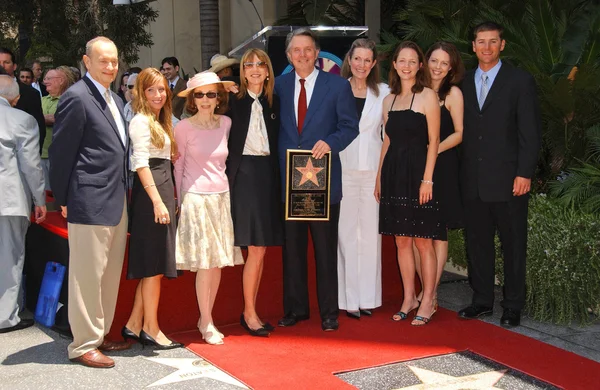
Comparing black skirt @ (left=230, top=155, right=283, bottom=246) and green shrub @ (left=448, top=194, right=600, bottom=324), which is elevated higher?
black skirt @ (left=230, top=155, right=283, bottom=246)

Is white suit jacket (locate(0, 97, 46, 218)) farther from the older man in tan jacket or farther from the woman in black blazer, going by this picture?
the woman in black blazer

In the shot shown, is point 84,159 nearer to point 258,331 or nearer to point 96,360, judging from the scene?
point 96,360

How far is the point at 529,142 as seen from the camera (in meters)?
5.82

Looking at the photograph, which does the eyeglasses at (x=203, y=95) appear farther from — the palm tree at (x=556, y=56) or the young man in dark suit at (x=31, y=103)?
the palm tree at (x=556, y=56)

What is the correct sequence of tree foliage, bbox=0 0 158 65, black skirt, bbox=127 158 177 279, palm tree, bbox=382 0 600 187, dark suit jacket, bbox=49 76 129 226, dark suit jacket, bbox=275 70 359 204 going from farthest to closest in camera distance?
tree foliage, bbox=0 0 158 65, palm tree, bbox=382 0 600 187, dark suit jacket, bbox=275 70 359 204, black skirt, bbox=127 158 177 279, dark suit jacket, bbox=49 76 129 226

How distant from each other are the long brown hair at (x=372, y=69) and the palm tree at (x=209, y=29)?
25.7 ft

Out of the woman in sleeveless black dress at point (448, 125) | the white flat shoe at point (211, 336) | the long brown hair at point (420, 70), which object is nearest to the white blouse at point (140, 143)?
the white flat shoe at point (211, 336)

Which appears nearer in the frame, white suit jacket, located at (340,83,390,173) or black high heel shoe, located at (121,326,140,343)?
black high heel shoe, located at (121,326,140,343)

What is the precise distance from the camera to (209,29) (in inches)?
547

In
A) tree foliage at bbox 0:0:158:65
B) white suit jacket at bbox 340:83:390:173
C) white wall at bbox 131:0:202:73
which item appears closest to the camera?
white suit jacket at bbox 340:83:390:173

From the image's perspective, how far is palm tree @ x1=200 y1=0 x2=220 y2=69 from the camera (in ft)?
45.6

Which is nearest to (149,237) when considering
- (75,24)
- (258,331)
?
(258,331)

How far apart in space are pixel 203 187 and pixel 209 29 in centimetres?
904

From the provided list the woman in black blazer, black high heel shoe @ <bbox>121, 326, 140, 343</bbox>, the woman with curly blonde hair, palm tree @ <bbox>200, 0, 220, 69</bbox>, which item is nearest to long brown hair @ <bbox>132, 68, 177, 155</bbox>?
the woman with curly blonde hair
